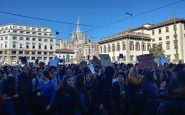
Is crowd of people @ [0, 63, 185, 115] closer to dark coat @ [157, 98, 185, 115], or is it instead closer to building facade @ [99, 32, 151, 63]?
dark coat @ [157, 98, 185, 115]

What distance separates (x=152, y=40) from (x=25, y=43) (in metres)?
50.2

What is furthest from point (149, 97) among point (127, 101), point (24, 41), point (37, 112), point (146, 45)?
point (24, 41)

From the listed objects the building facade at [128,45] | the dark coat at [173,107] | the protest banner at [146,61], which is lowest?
the dark coat at [173,107]

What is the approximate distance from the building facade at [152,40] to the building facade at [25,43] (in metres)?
37.1

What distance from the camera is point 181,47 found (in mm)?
61125

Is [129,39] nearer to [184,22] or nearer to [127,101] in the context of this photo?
[184,22]

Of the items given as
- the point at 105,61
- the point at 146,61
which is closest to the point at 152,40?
the point at 105,61

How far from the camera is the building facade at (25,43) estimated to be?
3655 inches

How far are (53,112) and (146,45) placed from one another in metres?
63.4

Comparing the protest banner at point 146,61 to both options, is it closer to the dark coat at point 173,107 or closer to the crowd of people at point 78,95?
the crowd of people at point 78,95

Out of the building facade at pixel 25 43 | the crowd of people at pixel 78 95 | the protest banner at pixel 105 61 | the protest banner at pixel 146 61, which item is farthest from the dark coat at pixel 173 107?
the building facade at pixel 25 43

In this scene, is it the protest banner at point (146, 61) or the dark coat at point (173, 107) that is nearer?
the dark coat at point (173, 107)

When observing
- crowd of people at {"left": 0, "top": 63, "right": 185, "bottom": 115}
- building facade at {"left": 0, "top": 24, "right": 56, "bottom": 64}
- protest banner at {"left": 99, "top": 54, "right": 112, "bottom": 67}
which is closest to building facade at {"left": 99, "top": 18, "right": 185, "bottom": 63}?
building facade at {"left": 0, "top": 24, "right": 56, "bottom": 64}

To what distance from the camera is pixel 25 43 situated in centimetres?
9638
